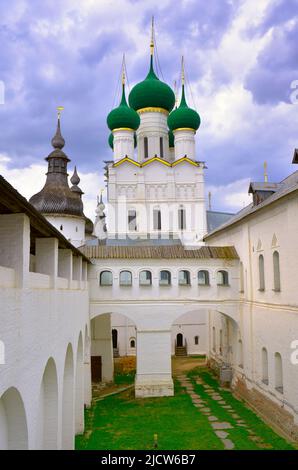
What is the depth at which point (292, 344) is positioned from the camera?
13102 mm

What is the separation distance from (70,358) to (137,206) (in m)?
18.2

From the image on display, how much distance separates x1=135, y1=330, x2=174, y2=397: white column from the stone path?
128cm

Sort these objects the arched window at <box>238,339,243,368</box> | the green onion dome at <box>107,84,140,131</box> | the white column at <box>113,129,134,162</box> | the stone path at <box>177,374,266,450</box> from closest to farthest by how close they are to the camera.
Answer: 1. the stone path at <box>177,374,266,450</box>
2. the arched window at <box>238,339,243,368</box>
3. the green onion dome at <box>107,84,140,131</box>
4. the white column at <box>113,129,134,162</box>

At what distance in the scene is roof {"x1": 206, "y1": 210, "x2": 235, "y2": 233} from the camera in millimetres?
32500

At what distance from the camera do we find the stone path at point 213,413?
13.2m

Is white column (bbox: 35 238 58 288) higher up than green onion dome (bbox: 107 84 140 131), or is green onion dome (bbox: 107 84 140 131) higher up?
green onion dome (bbox: 107 84 140 131)

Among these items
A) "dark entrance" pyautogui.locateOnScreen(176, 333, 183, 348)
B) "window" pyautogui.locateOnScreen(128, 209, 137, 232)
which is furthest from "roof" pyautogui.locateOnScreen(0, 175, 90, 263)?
"dark entrance" pyautogui.locateOnScreen(176, 333, 183, 348)

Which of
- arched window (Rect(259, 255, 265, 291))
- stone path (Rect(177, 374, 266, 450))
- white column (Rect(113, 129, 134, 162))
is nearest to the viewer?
stone path (Rect(177, 374, 266, 450))

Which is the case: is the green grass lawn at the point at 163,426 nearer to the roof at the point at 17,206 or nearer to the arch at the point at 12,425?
the arch at the point at 12,425

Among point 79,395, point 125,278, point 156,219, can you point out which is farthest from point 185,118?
point 79,395

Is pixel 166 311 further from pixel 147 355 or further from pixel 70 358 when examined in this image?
pixel 70 358

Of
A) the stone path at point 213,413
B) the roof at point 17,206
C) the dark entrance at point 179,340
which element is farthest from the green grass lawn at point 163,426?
the dark entrance at point 179,340

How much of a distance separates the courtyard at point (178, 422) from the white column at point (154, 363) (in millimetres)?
580

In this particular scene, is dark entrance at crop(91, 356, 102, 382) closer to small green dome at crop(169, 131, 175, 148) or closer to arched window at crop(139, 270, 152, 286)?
arched window at crop(139, 270, 152, 286)
